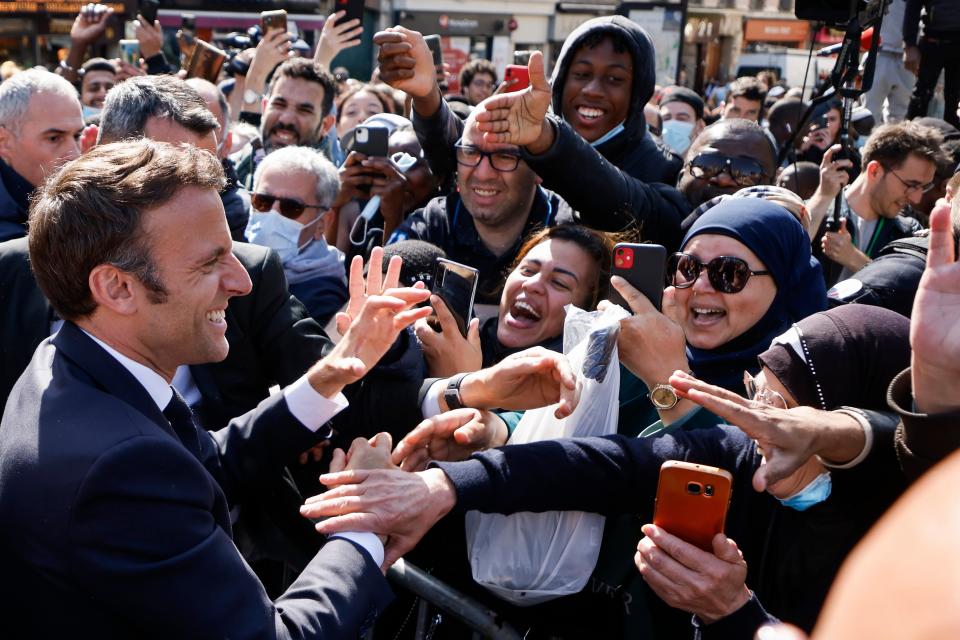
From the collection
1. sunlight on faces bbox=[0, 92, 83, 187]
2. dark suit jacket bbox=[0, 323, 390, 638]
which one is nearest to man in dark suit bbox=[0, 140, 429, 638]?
dark suit jacket bbox=[0, 323, 390, 638]

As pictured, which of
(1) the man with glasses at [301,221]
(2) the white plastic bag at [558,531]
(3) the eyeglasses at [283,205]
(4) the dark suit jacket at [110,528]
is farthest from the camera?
(3) the eyeglasses at [283,205]

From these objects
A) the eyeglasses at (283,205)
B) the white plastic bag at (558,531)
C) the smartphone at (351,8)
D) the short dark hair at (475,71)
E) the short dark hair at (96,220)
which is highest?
the smartphone at (351,8)

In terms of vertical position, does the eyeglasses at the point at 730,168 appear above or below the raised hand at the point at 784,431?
above

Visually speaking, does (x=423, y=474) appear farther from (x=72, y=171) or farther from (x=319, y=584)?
(x=72, y=171)

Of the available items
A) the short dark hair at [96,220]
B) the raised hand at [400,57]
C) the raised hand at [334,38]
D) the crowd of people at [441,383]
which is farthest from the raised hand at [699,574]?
the raised hand at [334,38]

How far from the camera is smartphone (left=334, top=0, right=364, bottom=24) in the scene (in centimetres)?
624

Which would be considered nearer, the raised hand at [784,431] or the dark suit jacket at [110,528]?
the dark suit jacket at [110,528]

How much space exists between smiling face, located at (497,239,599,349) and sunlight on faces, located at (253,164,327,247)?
1193mm

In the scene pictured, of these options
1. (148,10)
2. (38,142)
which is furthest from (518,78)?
(148,10)

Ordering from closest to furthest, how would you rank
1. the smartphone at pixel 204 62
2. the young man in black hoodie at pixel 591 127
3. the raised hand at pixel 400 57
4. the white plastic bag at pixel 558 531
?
the white plastic bag at pixel 558 531 → the young man in black hoodie at pixel 591 127 → the raised hand at pixel 400 57 → the smartphone at pixel 204 62

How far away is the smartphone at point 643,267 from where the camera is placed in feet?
8.42

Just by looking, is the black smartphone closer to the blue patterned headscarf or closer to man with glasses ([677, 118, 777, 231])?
man with glasses ([677, 118, 777, 231])

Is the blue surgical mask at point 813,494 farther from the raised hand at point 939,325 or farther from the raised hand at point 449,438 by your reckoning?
the raised hand at point 449,438

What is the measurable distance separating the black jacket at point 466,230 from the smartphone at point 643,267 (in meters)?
1.10
